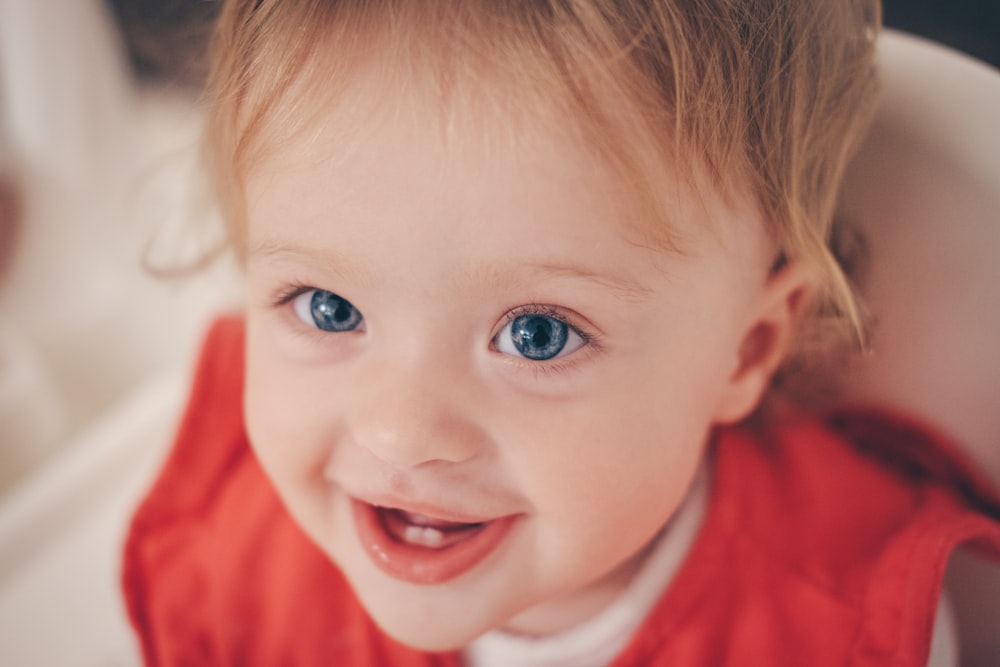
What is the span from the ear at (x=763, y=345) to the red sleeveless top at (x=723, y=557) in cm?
9

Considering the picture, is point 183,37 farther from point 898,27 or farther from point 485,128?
point 898,27

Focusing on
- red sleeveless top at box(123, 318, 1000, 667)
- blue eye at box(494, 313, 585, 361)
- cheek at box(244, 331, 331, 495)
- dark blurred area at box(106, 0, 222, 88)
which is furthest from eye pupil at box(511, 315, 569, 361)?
dark blurred area at box(106, 0, 222, 88)

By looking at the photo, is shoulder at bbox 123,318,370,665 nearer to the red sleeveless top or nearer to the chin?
the red sleeveless top

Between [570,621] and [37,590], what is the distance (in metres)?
0.41

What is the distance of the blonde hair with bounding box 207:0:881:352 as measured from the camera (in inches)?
14.4

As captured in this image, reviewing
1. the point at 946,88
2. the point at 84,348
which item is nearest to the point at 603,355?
the point at 946,88

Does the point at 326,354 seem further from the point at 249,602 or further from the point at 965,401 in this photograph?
the point at 965,401

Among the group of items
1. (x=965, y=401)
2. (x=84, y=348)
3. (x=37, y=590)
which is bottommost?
(x=37, y=590)

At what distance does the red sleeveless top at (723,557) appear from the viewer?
515 millimetres

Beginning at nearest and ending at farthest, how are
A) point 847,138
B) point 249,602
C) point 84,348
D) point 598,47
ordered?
point 598,47
point 847,138
point 249,602
point 84,348

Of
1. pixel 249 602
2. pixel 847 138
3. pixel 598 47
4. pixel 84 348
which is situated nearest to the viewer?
pixel 598 47

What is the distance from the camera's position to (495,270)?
1.25 feet

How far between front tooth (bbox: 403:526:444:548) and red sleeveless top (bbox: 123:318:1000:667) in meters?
0.13

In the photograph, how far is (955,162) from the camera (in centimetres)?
48
